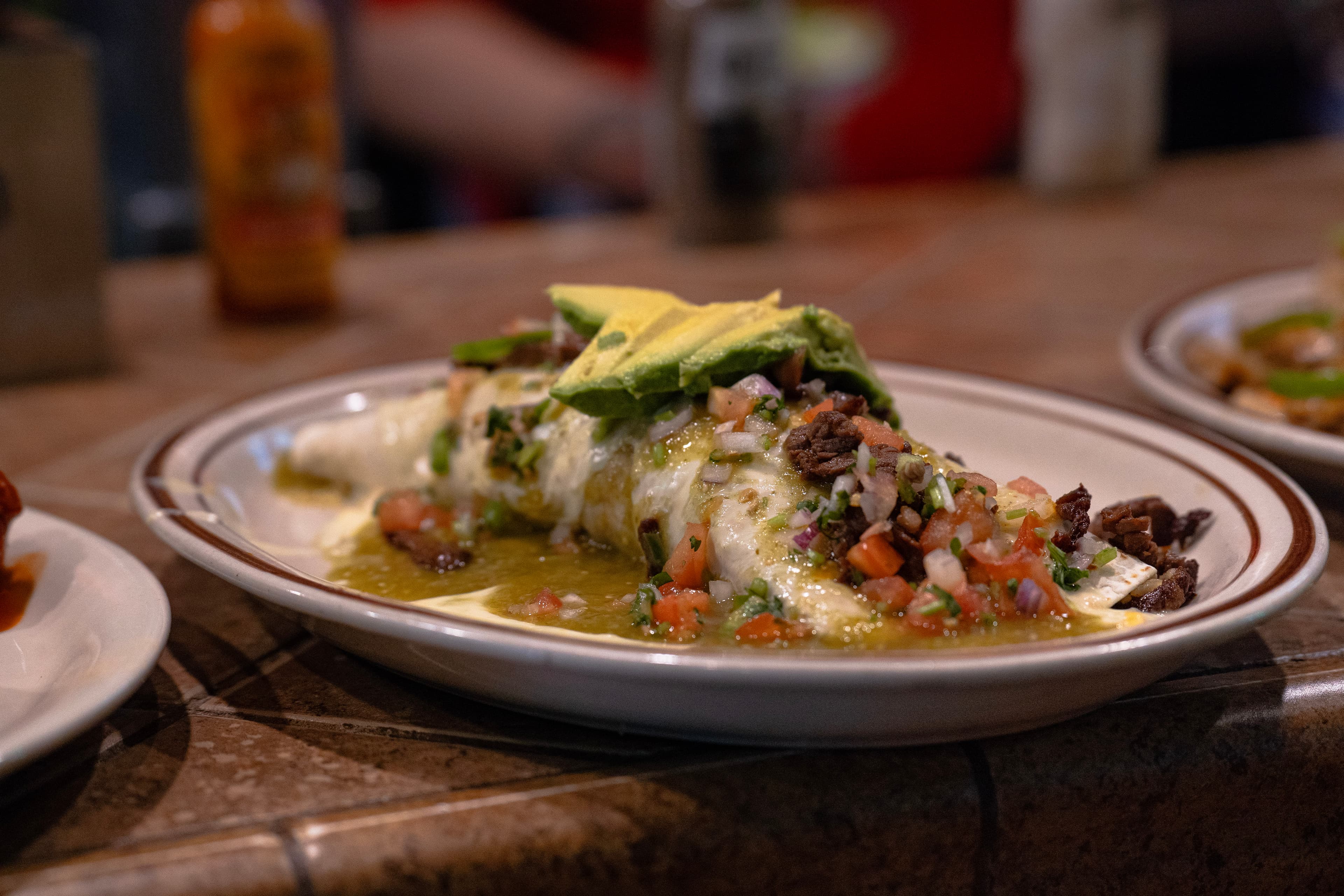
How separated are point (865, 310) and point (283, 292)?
3.75 ft

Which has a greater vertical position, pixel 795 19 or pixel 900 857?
pixel 795 19

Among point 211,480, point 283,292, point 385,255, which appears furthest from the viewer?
point 385,255

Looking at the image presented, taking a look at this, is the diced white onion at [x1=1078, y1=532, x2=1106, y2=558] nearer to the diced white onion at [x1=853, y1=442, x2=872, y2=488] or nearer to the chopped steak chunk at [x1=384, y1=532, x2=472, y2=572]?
the diced white onion at [x1=853, y1=442, x2=872, y2=488]

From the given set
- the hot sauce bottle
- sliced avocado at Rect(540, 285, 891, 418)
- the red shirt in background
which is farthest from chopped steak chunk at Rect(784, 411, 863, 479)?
the red shirt in background

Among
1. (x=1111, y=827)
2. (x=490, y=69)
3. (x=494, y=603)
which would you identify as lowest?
(x=1111, y=827)

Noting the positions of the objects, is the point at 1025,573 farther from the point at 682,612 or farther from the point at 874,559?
the point at 682,612

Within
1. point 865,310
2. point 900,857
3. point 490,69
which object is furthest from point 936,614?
point 490,69

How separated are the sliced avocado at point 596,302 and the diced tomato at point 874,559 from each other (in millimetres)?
353

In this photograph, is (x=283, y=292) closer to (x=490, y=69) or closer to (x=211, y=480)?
(x=211, y=480)

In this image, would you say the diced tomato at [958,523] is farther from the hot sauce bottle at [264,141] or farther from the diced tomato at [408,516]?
the hot sauce bottle at [264,141]

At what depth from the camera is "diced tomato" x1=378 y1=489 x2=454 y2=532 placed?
4.14 feet

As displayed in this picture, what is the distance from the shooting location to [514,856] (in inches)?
30.9

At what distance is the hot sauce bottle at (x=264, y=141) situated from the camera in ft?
7.09

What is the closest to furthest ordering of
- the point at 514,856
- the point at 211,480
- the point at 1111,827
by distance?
the point at 514,856 → the point at 1111,827 → the point at 211,480
